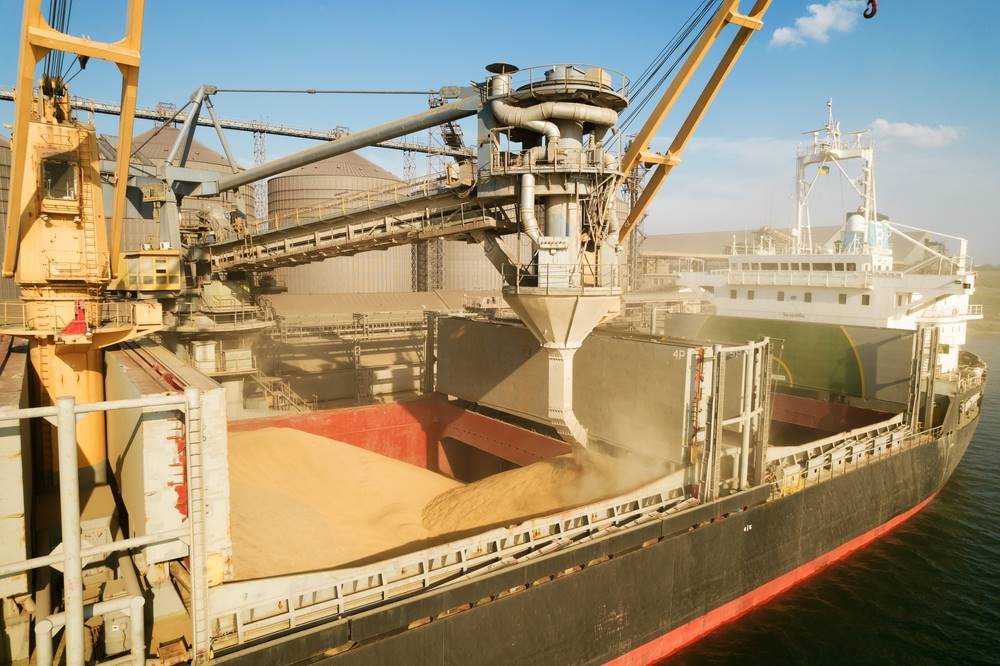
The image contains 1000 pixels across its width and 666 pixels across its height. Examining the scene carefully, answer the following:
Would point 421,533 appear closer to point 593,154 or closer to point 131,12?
point 593,154

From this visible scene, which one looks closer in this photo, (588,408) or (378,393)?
(588,408)

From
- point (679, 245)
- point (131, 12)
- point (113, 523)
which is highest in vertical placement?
point (679, 245)

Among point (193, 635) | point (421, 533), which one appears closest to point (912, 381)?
point (421, 533)

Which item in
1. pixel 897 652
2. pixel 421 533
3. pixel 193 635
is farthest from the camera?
pixel 421 533

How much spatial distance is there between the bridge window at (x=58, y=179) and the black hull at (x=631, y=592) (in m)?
10.0

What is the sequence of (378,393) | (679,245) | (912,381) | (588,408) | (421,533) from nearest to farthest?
(421,533), (588,408), (912,381), (378,393), (679,245)

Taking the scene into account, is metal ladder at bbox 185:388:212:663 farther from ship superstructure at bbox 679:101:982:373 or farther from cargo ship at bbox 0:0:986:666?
ship superstructure at bbox 679:101:982:373

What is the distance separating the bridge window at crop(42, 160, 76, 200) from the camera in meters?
11.5

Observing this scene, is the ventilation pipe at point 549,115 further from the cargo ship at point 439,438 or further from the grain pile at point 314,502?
the grain pile at point 314,502

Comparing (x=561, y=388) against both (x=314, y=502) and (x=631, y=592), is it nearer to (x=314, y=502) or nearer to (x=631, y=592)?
(x=631, y=592)

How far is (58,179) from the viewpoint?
11.7 m

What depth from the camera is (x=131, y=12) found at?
30.7 feet

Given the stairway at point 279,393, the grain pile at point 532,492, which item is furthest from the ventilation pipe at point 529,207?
the stairway at point 279,393

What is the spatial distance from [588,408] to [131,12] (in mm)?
12597
